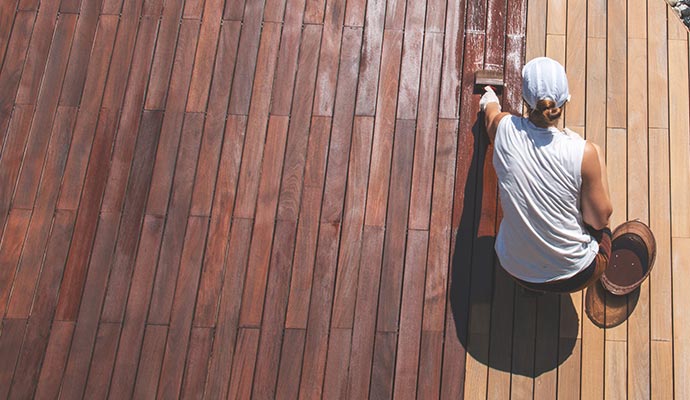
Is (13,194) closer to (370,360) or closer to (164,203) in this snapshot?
(164,203)

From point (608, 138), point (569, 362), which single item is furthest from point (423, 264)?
point (608, 138)

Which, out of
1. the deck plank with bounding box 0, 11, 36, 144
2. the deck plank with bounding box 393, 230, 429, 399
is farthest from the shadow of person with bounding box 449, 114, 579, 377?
the deck plank with bounding box 0, 11, 36, 144

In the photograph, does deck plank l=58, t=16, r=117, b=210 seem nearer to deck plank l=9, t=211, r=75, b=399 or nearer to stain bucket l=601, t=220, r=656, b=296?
deck plank l=9, t=211, r=75, b=399

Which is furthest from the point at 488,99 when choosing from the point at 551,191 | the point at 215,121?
the point at 215,121

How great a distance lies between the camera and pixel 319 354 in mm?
3188

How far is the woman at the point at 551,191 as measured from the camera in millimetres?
2818

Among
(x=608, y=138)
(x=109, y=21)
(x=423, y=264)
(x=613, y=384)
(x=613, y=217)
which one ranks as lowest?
(x=613, y=384)

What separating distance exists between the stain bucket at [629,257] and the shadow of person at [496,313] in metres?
0.21

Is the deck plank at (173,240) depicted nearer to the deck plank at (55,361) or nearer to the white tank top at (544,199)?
the deck plank at (55,361)

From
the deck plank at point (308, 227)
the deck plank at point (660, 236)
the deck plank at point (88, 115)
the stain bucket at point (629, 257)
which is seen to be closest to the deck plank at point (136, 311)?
the deck plank at point (88, 115)

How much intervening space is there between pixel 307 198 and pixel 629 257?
1391 millimetres

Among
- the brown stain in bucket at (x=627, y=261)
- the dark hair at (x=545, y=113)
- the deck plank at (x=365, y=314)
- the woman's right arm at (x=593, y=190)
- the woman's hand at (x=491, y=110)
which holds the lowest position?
the deck plank at (x=365, y=314)

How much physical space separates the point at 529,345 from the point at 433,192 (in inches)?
30.0

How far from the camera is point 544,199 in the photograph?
283cm
